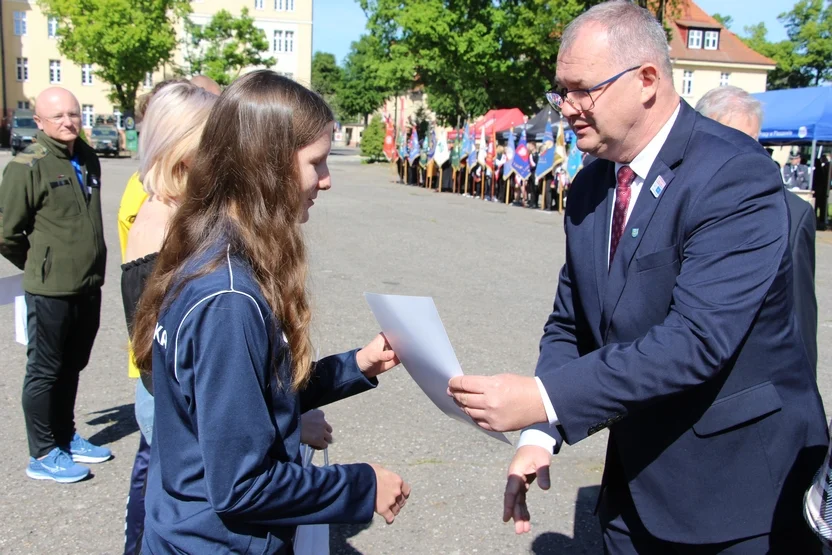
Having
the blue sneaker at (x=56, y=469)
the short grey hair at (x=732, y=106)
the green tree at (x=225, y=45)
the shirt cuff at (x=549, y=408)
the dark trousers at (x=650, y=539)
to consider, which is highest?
the green tree at (x=225, y=45)

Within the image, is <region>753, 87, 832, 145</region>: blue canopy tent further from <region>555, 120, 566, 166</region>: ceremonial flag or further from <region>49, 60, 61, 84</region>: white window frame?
<region>49, 60, 61, 84</region>: white window frame

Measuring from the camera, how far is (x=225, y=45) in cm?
5450

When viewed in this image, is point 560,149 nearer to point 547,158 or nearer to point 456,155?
point 547,158

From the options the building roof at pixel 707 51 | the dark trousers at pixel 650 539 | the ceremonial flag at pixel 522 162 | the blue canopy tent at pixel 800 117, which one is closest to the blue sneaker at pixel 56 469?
the dark trousers at pixel 650 539

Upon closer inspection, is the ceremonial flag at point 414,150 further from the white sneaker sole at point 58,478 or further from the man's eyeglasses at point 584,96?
the man's eyeglasses at point 584,96

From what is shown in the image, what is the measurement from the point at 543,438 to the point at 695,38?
213 feet

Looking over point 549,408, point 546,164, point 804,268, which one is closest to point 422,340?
point 549,408

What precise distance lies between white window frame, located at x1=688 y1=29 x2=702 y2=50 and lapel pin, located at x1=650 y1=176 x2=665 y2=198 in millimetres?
64271

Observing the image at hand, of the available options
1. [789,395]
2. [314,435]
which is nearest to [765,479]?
[789,395]

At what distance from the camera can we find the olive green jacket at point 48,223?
4.07m

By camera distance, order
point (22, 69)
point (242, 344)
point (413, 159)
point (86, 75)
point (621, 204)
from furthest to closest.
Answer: point (86, 75)
point (22, 69)
point (413, 159)
point (621, 204)
point (242, 344)

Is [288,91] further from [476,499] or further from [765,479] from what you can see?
[476,499]

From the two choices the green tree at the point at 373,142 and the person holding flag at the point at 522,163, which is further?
the green tree at the point at 373,142

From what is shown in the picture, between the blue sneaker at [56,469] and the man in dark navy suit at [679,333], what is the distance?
301 centimetres
